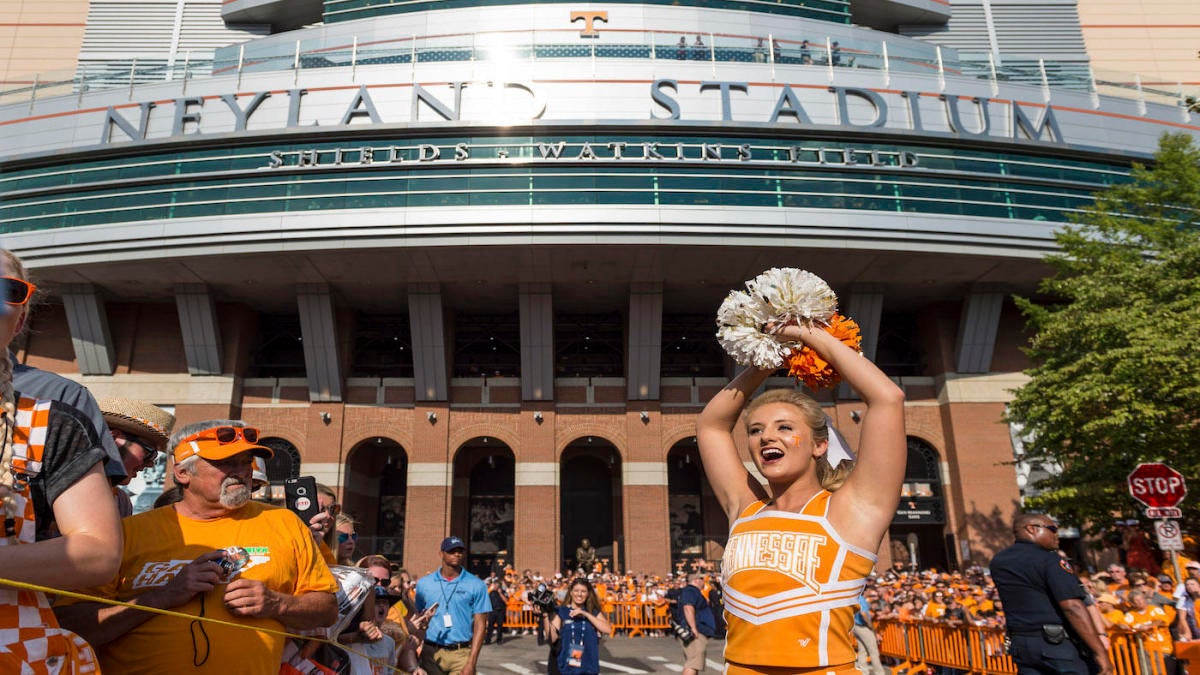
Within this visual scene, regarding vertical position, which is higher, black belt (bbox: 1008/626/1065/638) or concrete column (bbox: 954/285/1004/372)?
concrete column (bbox: 954/285/1004/372)

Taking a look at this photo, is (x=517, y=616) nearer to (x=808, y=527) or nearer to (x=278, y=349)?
(x=278, y=349)

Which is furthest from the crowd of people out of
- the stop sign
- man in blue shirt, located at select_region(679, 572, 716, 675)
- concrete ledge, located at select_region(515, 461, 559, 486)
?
concrete ledge, located at select_region(515, 461, 559, 486)

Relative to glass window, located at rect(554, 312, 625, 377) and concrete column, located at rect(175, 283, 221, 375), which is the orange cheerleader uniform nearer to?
glass window, located at rect(554, 312, 625, 377)

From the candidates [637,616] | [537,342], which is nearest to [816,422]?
[637,616]

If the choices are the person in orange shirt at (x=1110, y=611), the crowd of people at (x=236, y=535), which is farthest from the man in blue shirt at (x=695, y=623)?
the crowd of people at (x=236, y=535)

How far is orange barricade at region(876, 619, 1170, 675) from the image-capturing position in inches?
283

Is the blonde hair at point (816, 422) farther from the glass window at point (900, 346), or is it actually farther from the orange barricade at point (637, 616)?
the glass window at point (900, 346)

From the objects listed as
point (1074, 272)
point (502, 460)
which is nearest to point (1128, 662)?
point (1074, 272)

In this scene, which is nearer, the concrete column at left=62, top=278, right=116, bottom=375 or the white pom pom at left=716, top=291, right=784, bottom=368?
the white pom pom at left=716, top=291, right=784, bottom=368

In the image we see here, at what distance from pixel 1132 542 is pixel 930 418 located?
35.4ft

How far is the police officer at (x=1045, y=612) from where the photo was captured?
4660 mm

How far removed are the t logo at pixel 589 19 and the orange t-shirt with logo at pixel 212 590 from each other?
2768cm

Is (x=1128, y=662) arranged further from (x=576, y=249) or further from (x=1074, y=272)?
(x=576, y=249)

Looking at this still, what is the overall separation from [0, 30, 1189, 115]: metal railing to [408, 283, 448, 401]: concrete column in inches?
318
